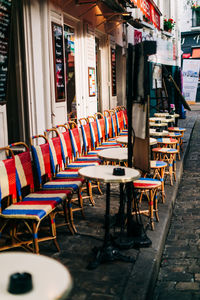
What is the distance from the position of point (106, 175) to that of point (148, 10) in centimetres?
1064

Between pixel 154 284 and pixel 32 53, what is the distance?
402cm

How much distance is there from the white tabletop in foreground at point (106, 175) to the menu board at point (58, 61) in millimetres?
3212

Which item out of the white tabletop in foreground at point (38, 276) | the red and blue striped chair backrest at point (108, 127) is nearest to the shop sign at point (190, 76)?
the red and blue striped chair backrest at point (108, 127)

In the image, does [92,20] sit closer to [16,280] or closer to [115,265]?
[115,265]

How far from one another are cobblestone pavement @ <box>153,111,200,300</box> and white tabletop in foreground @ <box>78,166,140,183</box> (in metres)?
1.09

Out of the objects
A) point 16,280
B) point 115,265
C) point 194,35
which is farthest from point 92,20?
point 194,35

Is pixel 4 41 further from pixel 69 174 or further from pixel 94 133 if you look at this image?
pixel 94 133

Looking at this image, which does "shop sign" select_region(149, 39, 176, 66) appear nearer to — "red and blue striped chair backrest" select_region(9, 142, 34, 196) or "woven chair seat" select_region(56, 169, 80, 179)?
"woven chair seat" select_region(56, 169, 80, 179)

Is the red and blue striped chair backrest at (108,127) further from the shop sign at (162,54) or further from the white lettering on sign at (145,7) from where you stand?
the white lettering on sign at (145,7)

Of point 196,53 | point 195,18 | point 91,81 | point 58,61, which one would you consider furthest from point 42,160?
point 195,18

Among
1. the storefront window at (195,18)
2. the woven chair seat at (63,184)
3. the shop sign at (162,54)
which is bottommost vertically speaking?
the woven chair seat at (63,184)

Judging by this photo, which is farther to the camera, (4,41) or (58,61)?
(58,61)

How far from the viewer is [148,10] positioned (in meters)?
13.2

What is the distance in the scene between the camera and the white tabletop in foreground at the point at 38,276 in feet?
5.36
